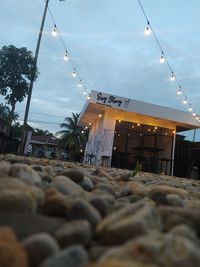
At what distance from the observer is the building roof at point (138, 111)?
15.3 meters

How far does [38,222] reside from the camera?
1367mm

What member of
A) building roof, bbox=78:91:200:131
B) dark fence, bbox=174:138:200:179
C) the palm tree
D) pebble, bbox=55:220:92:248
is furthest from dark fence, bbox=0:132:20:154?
the palm tree

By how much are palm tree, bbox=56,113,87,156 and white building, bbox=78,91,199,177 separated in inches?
536

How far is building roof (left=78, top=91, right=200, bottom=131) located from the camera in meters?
15.3

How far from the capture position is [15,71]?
13.4m

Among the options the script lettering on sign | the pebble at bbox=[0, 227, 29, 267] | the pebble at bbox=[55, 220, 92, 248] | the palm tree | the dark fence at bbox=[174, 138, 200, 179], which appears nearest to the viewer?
the pebble at bbox=[0, 227, 29, 267]

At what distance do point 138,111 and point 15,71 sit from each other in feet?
18.3

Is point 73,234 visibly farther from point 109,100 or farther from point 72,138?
point 72,138

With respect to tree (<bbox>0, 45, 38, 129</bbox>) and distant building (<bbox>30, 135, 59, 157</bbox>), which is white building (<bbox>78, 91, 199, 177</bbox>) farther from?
distant building (<bbox>30, 135, 59, 157</bbox>)

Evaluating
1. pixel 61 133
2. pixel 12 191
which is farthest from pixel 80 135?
pixel 12 191

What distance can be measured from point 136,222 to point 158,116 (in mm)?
15455

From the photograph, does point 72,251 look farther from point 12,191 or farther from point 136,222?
point 12,191

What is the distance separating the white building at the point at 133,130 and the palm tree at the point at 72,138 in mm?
13607

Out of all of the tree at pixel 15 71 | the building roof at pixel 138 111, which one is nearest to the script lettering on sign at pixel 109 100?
the building roof at pixel 138 111
